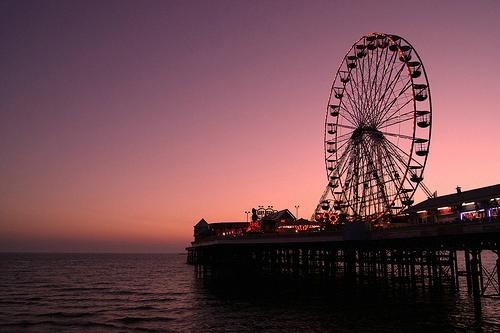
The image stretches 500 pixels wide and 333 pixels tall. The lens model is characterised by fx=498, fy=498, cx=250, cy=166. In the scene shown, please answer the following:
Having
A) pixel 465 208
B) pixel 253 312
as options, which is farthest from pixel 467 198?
pixel 253 312

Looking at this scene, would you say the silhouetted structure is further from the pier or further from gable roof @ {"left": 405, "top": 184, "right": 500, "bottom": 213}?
the pier

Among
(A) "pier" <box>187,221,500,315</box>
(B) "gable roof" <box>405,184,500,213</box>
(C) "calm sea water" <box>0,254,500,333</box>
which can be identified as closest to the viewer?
(A) "pier" <box>187,221,500,315</box>

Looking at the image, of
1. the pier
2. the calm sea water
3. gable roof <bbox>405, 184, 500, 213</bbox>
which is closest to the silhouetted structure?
gable roof <bbox>405, 184, 500, 213</bbox>

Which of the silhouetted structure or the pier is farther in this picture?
the silhouetted structure

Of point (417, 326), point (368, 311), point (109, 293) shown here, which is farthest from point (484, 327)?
point (109, 293)

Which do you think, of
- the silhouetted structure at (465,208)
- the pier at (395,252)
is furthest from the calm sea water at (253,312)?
the silhouetted structure at (465,208)

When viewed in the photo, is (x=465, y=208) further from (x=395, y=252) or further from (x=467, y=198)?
(x=395, y=252)

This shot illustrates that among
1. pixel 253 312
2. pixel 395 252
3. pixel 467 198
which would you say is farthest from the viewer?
pixel 395 252

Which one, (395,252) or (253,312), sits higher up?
(395,252)

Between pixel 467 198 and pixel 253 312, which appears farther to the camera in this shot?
pixel 467 198

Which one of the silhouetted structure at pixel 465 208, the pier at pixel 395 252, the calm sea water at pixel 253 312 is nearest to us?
the pier at pixel 395 252

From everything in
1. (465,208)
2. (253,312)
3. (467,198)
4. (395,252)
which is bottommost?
(253,312)

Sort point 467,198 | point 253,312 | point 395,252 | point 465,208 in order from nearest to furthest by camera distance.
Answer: point 253,312 → point 465,208 → point 467,198 → point 395,252

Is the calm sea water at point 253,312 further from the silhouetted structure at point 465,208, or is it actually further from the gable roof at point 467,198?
the gable roof at point 467,198
